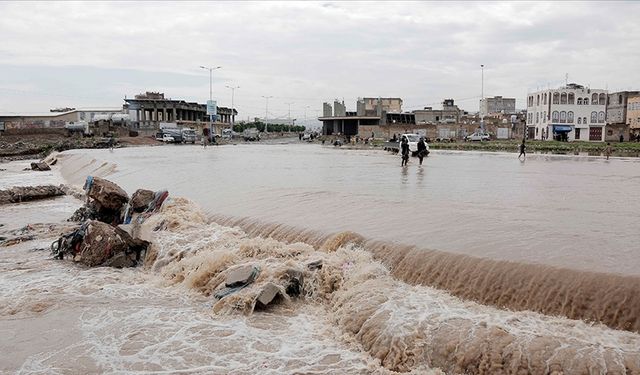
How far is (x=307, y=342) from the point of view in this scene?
714cm

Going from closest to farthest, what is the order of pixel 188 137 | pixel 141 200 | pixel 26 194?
pixel 141 200 < pixel 26 194 < pixel 188 137

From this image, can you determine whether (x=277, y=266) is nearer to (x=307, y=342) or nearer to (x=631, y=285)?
(x=307, y=342)

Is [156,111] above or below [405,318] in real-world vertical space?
above

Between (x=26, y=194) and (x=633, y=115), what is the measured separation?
76838mm

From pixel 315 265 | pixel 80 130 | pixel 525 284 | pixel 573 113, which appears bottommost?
pixel 315 265

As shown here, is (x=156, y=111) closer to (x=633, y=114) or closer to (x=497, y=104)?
(x=497, y=104)

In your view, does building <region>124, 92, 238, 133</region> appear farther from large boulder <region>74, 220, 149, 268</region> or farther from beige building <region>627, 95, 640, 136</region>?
large boulder <region>74, 220, 149, 268</region>

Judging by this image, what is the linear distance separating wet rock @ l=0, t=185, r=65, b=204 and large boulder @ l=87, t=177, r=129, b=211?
622 cm

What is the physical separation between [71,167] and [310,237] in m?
27.7

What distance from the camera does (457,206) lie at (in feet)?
44.1

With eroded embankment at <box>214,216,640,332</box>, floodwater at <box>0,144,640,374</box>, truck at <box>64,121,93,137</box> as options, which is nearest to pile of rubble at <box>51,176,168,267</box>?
floodwater at <box>0,144,640,374</box>

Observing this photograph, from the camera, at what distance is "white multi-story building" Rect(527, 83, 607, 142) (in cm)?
7125

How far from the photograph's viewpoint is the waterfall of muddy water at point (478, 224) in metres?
7.00

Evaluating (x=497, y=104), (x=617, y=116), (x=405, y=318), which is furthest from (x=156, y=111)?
(x=405, y=318)
